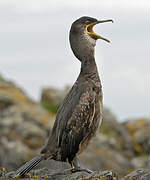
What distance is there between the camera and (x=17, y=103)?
28.9 meters

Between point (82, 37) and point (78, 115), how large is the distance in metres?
1.74

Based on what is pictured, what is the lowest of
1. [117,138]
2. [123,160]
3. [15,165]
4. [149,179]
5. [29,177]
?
[149,179]

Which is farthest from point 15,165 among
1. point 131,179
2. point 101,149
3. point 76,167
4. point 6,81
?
point 6,81

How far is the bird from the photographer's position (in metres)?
11.0

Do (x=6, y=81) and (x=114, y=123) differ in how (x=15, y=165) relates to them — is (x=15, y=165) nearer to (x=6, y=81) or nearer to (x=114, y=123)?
(x=114, y=123)

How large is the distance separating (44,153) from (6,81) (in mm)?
23929

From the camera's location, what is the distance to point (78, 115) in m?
11.0

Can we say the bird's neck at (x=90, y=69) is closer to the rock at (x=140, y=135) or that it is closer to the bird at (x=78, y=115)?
the bird at (x=78, y=115)

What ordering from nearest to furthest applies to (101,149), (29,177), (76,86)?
(29,177)
(76,86)
(101,149)

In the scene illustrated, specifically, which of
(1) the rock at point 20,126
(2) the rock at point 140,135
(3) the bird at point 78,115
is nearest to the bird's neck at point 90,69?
(3) the bird at point 78,115

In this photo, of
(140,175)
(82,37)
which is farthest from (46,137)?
(140,175)

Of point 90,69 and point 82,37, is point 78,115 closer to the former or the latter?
point 90,69

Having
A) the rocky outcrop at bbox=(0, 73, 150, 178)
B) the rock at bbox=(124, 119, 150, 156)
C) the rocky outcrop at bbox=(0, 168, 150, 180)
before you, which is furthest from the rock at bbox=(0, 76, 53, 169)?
the rocky outcrop at bbox=(0, 168, 150, 180)

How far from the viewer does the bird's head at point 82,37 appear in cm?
1145
